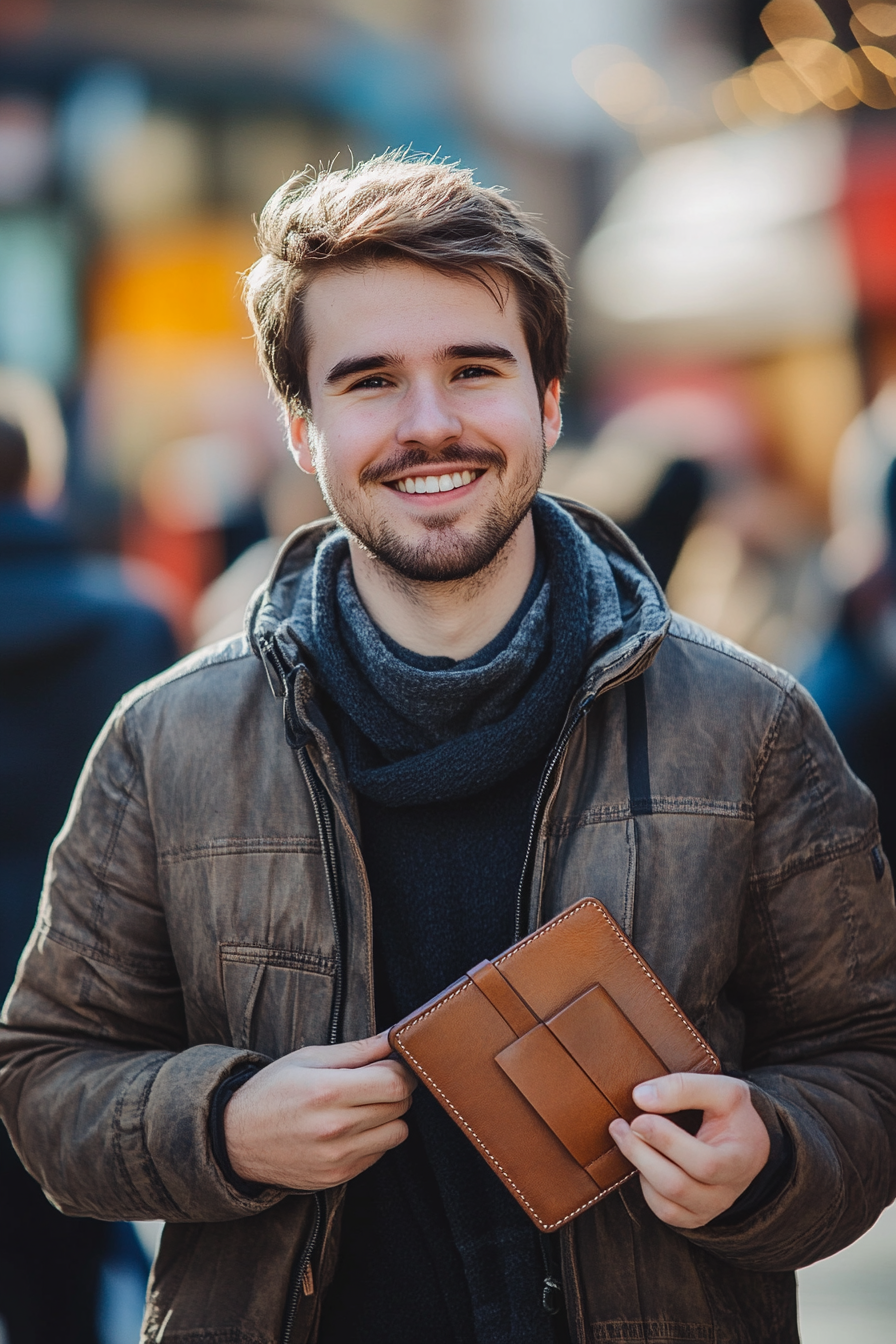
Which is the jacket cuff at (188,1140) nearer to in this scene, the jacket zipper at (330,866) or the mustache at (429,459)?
the jacket zipper at (330,866)

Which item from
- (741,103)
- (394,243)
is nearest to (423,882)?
(394,243)

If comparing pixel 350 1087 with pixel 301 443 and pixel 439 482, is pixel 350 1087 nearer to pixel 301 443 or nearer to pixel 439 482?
pixel 439 482

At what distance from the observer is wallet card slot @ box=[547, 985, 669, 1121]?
176 cm

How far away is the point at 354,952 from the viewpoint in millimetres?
1975

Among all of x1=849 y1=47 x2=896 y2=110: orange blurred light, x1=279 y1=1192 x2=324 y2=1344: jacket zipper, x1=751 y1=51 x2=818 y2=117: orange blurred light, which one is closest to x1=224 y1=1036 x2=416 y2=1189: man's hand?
x1=279 y1=1192 x2=324 y2=1344: jacket zipper

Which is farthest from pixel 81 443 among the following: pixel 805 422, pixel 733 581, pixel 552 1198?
pixel 552 1198

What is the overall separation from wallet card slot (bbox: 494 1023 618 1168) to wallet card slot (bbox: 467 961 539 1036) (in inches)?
1.0

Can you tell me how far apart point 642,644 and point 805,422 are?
1036 centimetres

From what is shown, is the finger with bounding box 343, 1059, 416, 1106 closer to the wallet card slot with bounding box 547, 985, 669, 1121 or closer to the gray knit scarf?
the wallet card slot with bounding box 547, 985, 669, 1121

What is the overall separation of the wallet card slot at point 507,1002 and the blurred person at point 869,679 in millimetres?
1760

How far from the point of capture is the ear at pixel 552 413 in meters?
2.38

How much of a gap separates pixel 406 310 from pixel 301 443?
402 mm

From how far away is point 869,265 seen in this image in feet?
35.0

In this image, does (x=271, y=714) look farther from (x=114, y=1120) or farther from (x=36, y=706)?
(x=36, y=706)
